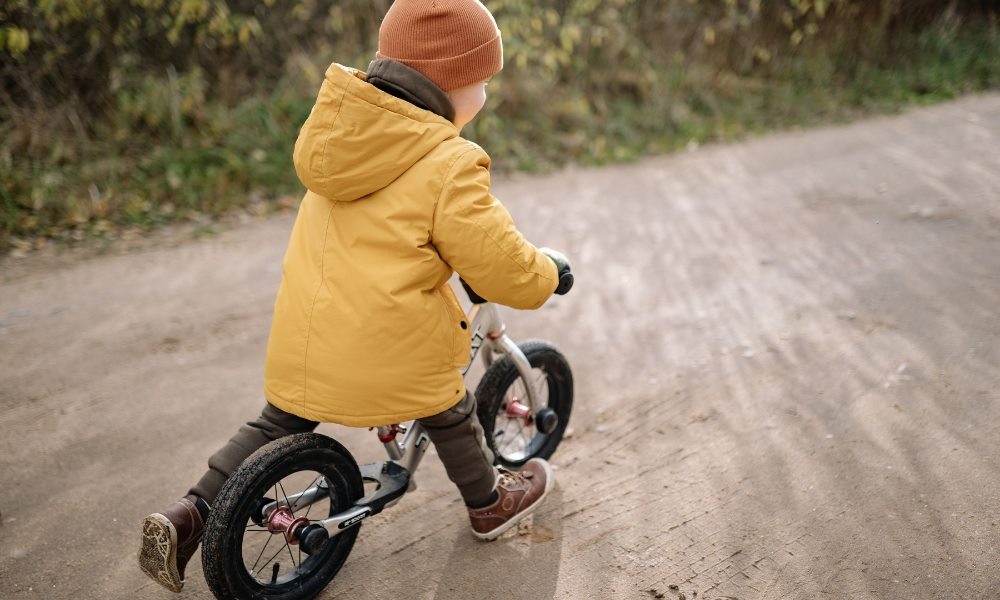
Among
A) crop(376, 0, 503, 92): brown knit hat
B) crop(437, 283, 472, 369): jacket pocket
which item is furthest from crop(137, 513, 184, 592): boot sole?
crop(376, 0, 503, 92): brown knit hat

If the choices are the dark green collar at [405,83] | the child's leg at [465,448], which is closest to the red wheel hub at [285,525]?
the child's leg at [465,448]

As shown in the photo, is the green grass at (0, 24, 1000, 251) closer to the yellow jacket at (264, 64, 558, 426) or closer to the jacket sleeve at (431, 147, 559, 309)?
the yellow jacket at (264, 64, 558, 426)

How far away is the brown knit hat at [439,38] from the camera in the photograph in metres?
2.04

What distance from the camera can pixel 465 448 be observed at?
94.2 inches

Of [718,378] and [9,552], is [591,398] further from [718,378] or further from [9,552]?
[9,552]

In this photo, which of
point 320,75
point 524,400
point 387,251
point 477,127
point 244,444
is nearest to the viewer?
point 387,251

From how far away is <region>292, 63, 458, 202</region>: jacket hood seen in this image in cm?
195

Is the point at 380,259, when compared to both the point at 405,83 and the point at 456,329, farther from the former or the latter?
the point at 405,83

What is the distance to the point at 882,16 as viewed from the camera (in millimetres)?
8789

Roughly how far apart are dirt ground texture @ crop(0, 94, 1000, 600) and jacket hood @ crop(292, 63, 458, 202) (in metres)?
1.28

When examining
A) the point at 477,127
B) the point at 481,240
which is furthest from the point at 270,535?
the point at 477,127

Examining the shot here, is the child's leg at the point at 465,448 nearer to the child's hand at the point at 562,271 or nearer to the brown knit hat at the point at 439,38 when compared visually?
the child's hand at the point at 562,271

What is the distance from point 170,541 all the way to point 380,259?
95 cm

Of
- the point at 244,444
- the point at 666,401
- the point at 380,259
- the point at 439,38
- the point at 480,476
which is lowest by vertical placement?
the point at 666,401
